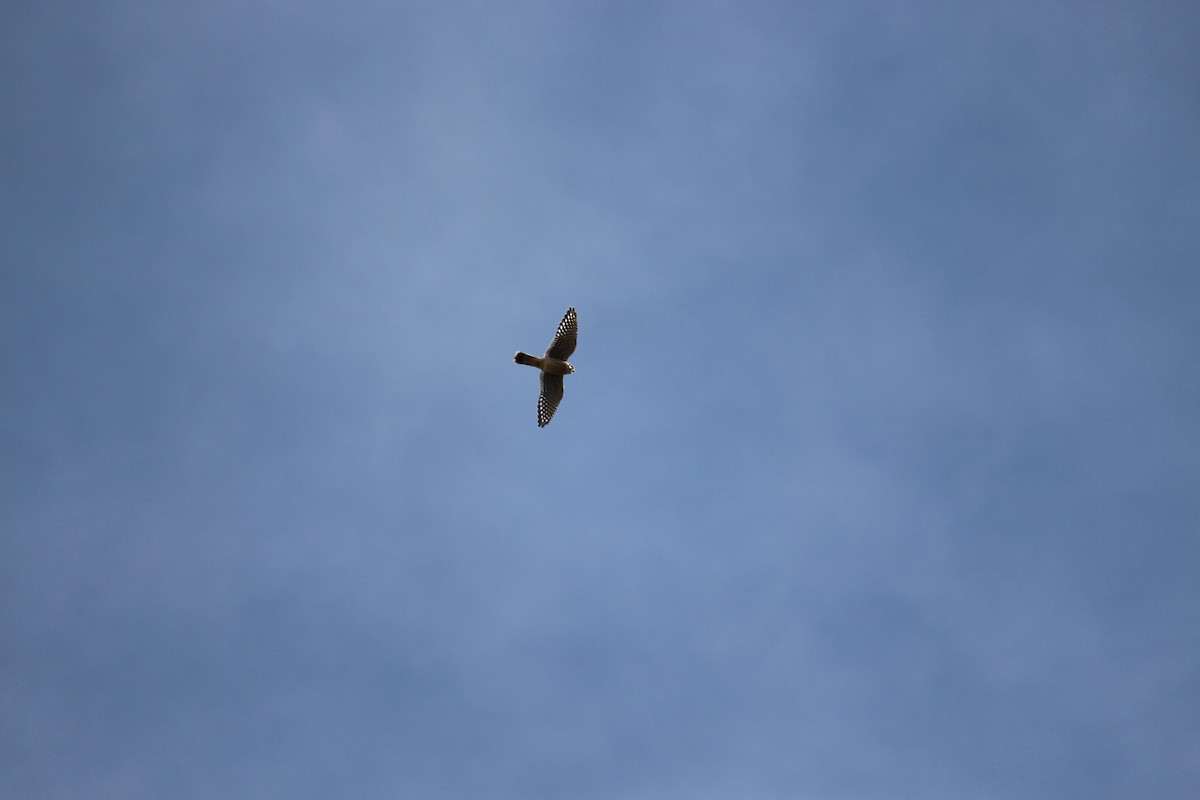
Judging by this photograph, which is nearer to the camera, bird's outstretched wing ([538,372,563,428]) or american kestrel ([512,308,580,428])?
american kestrel ([512,308,580,428])

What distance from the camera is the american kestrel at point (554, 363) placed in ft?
109

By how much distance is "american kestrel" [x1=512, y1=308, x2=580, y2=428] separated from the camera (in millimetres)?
33312

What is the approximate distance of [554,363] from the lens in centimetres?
3369

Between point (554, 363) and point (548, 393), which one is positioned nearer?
point (554, 363)

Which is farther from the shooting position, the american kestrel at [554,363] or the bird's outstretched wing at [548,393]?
the bird's outstretched wing at [548,393]

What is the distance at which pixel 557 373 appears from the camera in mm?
34438
